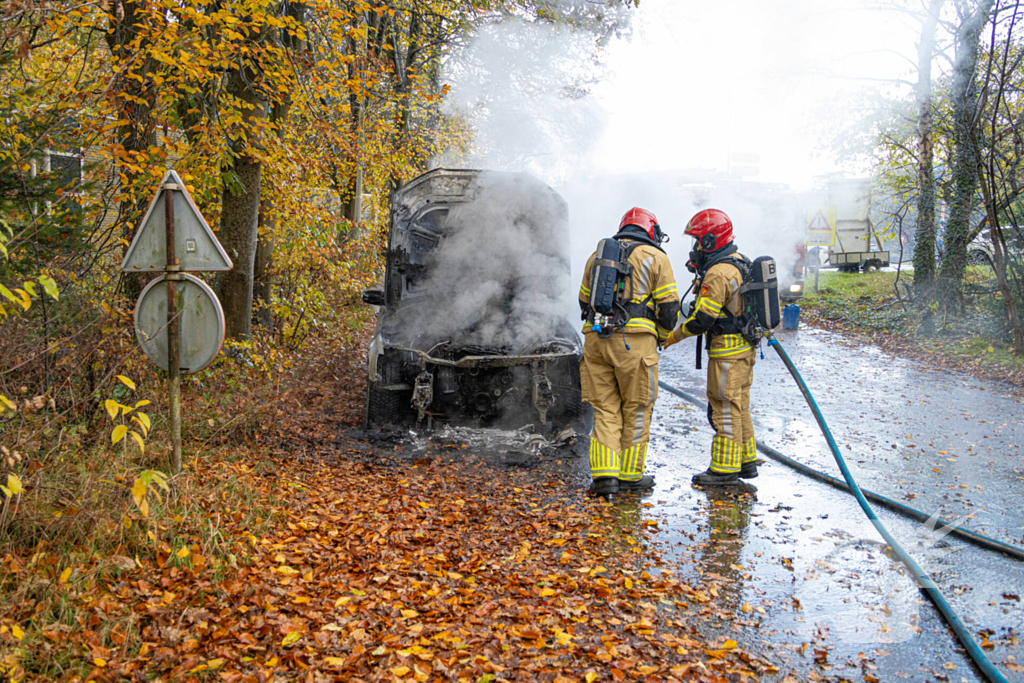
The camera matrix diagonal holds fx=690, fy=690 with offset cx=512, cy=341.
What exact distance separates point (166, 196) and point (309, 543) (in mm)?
2419

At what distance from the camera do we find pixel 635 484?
571cm

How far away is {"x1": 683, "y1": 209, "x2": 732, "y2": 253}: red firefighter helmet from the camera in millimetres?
6051

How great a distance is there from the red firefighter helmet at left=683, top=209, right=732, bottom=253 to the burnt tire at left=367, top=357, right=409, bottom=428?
3272 millimetres

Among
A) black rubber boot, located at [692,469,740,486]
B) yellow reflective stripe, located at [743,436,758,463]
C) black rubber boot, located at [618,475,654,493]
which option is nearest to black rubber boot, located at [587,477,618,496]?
black rubber boot, located at [618,475,654,493]

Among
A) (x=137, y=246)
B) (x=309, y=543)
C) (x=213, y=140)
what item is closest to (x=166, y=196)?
(x=137, y=246)

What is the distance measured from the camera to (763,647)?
341cm

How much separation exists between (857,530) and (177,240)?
504 cm

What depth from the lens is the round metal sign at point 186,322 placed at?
452 centimetres

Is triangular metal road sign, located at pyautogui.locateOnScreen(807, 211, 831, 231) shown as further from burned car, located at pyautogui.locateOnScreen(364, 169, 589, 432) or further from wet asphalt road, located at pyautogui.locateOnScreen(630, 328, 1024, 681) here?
burned car, located at pyautogui.locateOnScreen(364, 169, 589, 432)

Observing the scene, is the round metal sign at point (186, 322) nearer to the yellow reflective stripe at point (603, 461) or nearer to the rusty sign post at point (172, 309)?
the rusty sign post at point (172, 309)

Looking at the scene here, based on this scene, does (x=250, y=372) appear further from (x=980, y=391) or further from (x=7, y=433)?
(x=980, y=391)

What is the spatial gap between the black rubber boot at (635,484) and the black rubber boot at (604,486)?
0.11 metres

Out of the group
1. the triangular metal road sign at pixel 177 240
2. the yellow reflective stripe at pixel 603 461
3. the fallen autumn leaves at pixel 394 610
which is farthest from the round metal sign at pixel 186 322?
the yellow reflective stripe at pixel 603 461

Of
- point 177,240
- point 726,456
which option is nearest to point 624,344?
point 726,456
